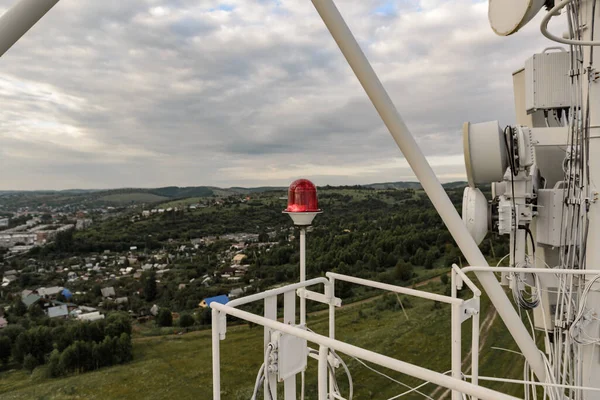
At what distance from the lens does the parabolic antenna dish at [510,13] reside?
218cm

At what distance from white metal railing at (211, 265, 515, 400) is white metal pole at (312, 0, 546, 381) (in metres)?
0.27

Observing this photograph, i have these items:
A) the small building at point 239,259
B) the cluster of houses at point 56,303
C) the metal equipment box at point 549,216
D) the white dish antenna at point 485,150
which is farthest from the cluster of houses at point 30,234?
the metal equipment box at point 549,216

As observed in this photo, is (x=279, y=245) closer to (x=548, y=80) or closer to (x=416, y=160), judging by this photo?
(x=548, y=80)

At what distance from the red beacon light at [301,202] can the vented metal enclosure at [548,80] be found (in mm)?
2132

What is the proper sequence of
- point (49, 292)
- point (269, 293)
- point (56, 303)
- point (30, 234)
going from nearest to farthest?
point (269, 293) → point (56, 303) → point (49, 292) → point (30, 234)

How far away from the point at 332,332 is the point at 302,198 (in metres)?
0.94

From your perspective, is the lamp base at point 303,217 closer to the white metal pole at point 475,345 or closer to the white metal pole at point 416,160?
the white metal pole at point 416,160

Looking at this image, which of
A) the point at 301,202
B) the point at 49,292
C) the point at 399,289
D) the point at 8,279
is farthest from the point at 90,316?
the point at 399,289

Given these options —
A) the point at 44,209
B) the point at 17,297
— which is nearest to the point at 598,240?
the point at 17,297

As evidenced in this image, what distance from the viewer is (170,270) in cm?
2030

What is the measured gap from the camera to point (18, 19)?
130 centimetres

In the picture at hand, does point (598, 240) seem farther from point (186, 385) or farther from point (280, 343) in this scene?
point (186, 385)

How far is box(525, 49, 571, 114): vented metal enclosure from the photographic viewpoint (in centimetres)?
296

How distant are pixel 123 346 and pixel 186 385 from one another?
4.87m
